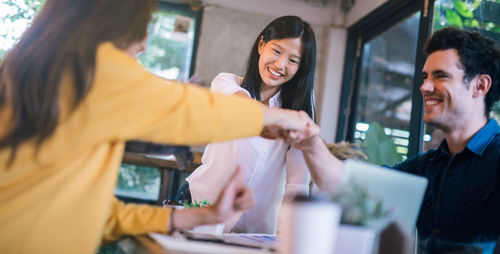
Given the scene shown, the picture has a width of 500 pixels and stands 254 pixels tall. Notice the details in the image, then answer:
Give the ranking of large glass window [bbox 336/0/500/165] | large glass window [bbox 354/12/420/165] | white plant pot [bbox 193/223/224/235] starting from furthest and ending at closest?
large glass window [bbox 354/12/420/165], large glass window [bbox 336/0/500/165], white plant pot [bbox 193/223/224/235]

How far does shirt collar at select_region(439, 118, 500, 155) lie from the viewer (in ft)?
4.81

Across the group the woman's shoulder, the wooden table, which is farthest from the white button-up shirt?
the wooden table

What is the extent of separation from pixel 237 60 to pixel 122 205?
3450 mm

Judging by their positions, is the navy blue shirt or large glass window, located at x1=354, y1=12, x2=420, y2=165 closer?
the navy blue shirt

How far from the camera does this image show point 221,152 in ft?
5.74

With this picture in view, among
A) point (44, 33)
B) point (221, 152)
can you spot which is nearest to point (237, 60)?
point (221, 152)

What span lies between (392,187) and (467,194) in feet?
2.28

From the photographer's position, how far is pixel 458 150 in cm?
157

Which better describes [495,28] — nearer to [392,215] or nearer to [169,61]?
[392,215]

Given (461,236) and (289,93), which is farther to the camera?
(289,93)

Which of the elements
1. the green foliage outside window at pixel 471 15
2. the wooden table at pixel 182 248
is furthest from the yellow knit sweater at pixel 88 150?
the green foliage outside window at pixel 471 15

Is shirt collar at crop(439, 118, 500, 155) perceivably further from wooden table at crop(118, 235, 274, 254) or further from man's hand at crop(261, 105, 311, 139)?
wooden table at crop(118, 235, 274, 254)

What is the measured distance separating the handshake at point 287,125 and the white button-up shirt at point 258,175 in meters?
0.38

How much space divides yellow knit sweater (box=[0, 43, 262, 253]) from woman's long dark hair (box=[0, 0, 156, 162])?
2 centimetres
